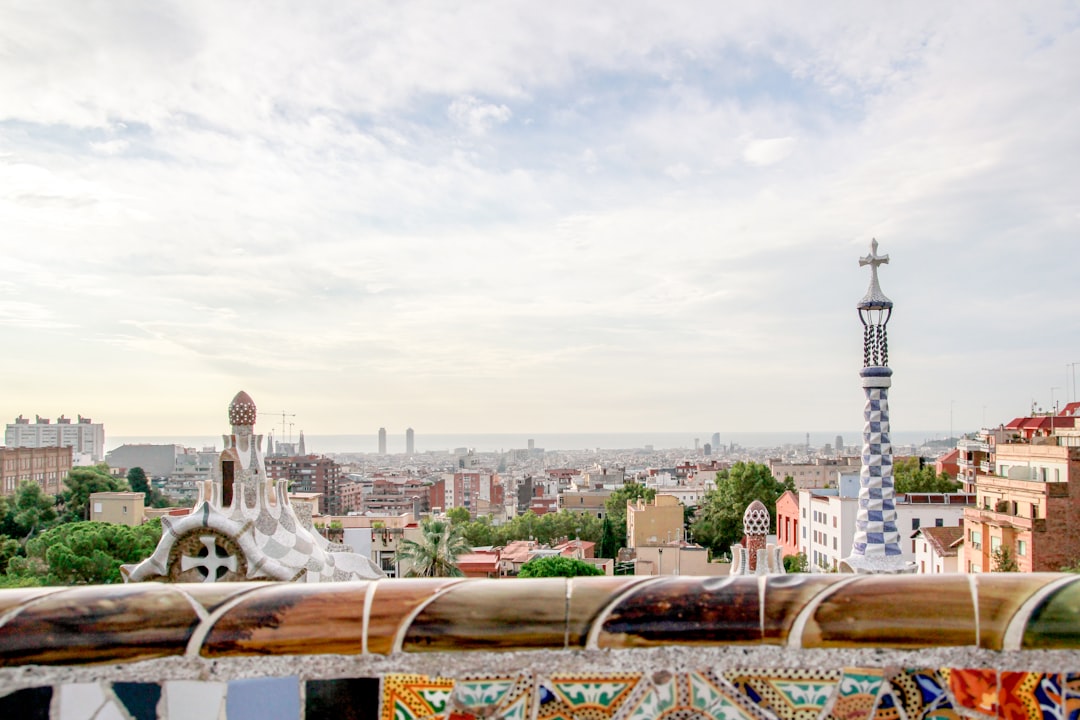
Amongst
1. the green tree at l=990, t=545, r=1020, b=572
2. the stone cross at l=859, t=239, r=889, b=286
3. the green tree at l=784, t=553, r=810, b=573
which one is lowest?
the green tree at l=784, t=553, r=810, b=573

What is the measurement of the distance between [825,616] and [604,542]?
136 feet

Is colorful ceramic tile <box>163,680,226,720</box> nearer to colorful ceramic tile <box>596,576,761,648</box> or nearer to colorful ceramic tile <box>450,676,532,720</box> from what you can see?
colorful ceramic tile <box>450,676,532,720</box>

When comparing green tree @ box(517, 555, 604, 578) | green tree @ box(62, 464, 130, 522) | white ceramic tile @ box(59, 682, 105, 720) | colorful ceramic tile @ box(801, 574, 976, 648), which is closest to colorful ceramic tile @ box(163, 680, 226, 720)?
white ceramic tile @ box(59, 682, 105, 720)

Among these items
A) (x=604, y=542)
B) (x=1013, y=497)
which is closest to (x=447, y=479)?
(x=604, y=542)

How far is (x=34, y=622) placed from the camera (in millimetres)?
1591

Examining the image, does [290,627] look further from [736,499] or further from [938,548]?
[736,499]

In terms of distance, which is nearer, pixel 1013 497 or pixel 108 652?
pixel 108 652

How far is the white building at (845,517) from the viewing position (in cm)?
2519

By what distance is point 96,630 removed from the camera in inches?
62.9

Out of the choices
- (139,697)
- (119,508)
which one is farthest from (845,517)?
(139,697)

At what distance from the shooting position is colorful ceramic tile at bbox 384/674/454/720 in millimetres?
1557

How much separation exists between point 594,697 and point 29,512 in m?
37.3

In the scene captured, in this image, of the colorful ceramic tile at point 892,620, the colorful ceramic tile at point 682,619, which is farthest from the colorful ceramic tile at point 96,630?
the colorful ceramic tile at point 892,620

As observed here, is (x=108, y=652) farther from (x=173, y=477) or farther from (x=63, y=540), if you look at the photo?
(x=173, y=477)
